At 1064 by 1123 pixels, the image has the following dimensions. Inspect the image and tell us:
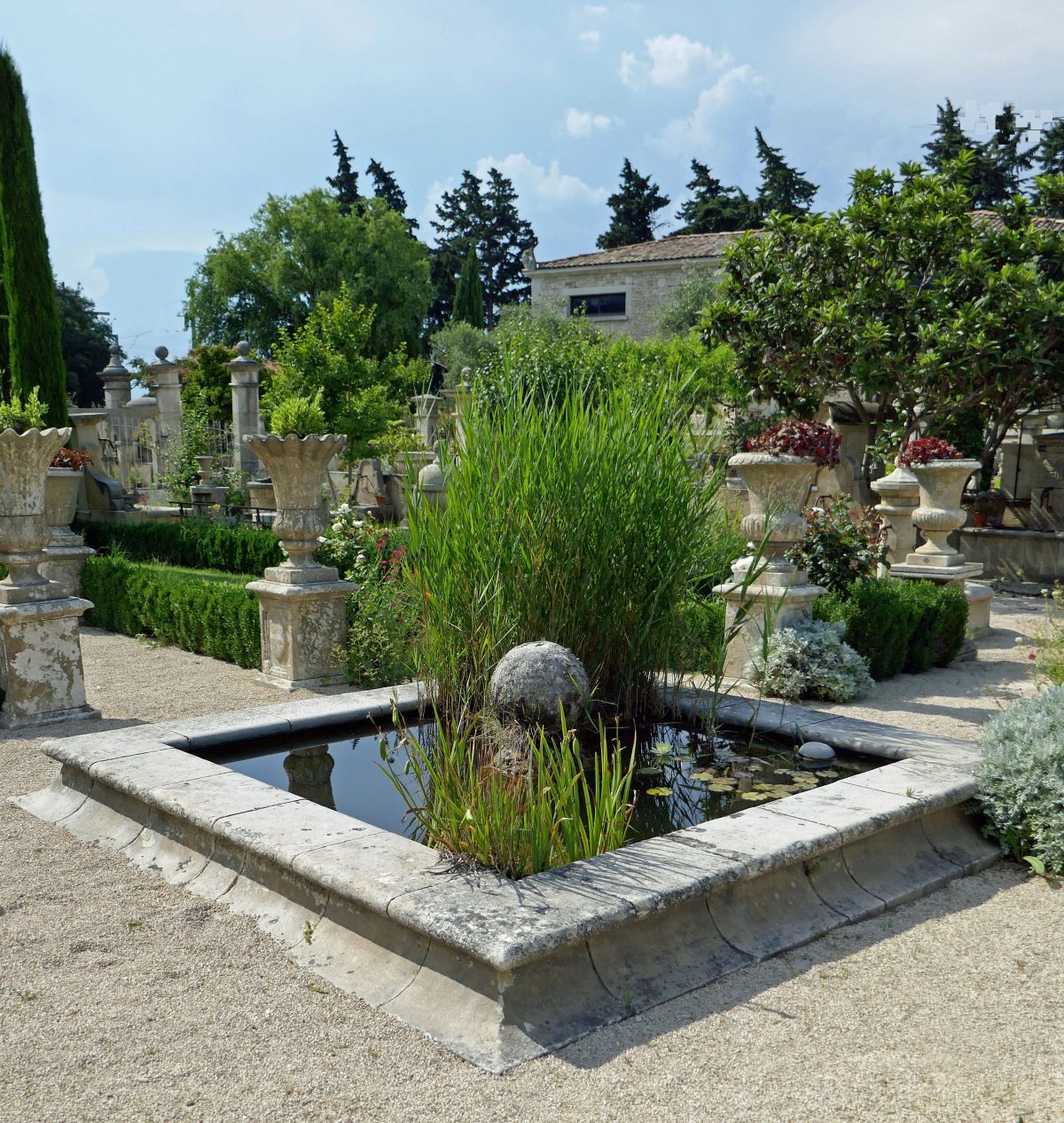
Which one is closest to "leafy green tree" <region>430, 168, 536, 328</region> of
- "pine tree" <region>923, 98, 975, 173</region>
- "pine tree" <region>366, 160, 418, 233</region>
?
"pine tree" <region>366, 160, 418, 233</region>

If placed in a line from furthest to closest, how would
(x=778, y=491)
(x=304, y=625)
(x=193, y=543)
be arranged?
(x=193, y=543) < (x=304, y=625) < (x=778, y=491)

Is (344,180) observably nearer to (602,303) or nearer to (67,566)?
(602,303)

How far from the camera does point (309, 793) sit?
4.30m

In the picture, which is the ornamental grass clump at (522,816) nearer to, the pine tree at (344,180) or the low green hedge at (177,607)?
the low green hedge at (177,607)

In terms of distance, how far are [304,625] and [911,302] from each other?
27.3 feet

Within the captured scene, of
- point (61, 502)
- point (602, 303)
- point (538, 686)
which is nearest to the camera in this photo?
point (538, 686)

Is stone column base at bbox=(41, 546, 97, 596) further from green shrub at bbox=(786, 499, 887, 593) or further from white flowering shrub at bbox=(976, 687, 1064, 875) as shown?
white flowering shrub at bbox=(976, 687, 1064, 875)

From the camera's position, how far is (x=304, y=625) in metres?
6.62

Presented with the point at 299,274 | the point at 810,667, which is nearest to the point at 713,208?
the point at 299,274

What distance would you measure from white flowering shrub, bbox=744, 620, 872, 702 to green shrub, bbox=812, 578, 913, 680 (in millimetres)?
277

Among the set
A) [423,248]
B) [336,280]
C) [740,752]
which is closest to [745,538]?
[740,752]

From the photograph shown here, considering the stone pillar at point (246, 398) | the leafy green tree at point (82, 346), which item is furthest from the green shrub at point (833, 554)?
the leafy green tree at point (82, 346)

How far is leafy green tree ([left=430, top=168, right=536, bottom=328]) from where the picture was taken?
41.7 metres

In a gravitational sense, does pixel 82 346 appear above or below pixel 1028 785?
above
